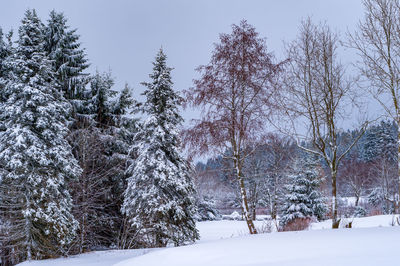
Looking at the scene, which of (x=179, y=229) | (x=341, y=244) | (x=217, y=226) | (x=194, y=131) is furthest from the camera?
(x=217, y=226)

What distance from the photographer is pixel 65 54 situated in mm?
16047

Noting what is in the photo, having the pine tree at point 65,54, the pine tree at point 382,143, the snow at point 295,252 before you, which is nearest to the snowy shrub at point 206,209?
the pine tree at point 65,54

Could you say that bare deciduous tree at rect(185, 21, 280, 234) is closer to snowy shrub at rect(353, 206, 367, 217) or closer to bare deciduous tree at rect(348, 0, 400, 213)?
bare deciduous tree at rect(348, 0, 400, 213)

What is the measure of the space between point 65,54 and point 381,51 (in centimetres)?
1542

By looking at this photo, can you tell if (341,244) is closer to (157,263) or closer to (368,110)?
(157,263)

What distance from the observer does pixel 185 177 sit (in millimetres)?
14078

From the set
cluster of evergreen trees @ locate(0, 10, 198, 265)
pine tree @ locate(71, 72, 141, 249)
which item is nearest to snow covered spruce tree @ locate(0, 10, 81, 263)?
cluster of evergreen trees @ locate(0, 10, 198, 265)

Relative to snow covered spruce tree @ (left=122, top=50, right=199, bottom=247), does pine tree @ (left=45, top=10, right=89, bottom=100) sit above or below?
above

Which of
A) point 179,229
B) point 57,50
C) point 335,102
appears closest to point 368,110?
point 335,102

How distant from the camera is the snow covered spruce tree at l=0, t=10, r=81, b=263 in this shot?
421 inches

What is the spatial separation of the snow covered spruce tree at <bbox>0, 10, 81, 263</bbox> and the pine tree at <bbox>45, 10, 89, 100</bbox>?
353cm

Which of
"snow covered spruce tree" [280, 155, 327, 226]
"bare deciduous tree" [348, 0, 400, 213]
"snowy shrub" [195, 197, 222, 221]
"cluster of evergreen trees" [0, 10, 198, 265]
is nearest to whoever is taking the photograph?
"bare deciduous tree" [348, 0, 400, 213]

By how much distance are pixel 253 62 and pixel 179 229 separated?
8250 millimetres

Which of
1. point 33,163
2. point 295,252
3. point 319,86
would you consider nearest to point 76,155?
point 33,163
